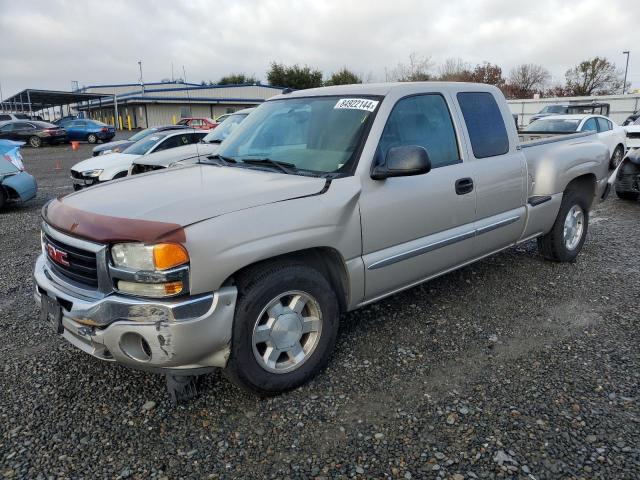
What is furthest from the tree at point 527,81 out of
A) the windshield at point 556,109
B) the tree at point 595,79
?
the windshield at point 556,109

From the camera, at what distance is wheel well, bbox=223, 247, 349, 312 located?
301 centimetres

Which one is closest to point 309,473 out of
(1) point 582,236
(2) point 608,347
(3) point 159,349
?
(3) point 159,349

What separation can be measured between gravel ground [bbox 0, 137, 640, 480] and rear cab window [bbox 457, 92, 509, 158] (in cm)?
135

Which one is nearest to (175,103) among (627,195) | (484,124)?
(627,195)

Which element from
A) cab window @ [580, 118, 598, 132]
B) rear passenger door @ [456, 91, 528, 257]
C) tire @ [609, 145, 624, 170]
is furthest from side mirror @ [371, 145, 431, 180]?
tire @ [609, 145, 624, 170]

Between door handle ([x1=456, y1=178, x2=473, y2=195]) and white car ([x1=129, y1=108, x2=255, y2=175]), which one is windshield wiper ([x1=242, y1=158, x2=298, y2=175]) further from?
white car ([x1=129, y1=108, x2=255, y2=175])

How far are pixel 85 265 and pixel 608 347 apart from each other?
3.52m

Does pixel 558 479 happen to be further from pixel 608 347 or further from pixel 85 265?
pixel 85 265

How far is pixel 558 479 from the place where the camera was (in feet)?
7.72

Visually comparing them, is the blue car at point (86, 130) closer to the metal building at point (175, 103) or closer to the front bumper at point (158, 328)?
the metal building at point (175, 103)

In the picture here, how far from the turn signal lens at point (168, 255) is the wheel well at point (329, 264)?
0.60 meters

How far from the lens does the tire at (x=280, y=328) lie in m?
2.72

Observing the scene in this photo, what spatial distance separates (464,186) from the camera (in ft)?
12.6

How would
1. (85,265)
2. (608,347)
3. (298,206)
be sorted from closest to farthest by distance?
(85,265), (298,206), (608,347)
